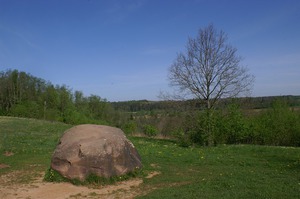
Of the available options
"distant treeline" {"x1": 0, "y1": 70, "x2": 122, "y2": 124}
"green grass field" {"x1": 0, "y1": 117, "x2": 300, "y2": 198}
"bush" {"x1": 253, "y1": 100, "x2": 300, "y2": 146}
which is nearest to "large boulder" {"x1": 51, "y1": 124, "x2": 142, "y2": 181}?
"green grass field" {"x1": 0, "y1": 117, "x2": 300, "y2": 198}

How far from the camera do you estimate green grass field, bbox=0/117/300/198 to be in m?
8.79

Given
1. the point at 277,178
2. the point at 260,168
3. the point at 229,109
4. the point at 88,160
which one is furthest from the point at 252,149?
the point at 88,160

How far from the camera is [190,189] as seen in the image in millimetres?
9133

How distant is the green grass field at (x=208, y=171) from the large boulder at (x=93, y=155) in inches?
43.1

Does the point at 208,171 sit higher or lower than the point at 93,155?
lower

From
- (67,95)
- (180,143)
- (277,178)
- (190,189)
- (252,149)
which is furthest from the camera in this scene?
(67,95)

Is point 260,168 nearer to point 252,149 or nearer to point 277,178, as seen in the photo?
point 277,178

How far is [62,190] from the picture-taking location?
982cm

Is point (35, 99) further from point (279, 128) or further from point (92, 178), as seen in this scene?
point (92, 178)

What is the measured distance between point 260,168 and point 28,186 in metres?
8.68

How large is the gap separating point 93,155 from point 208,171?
14.7 ft

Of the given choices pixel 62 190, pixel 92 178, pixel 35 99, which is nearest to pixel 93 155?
pixel 92 178

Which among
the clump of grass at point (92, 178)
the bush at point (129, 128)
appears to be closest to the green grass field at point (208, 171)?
the clump of grass at point (92, 178)

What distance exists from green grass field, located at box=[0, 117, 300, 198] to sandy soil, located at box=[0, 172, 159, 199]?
1.44 ft
